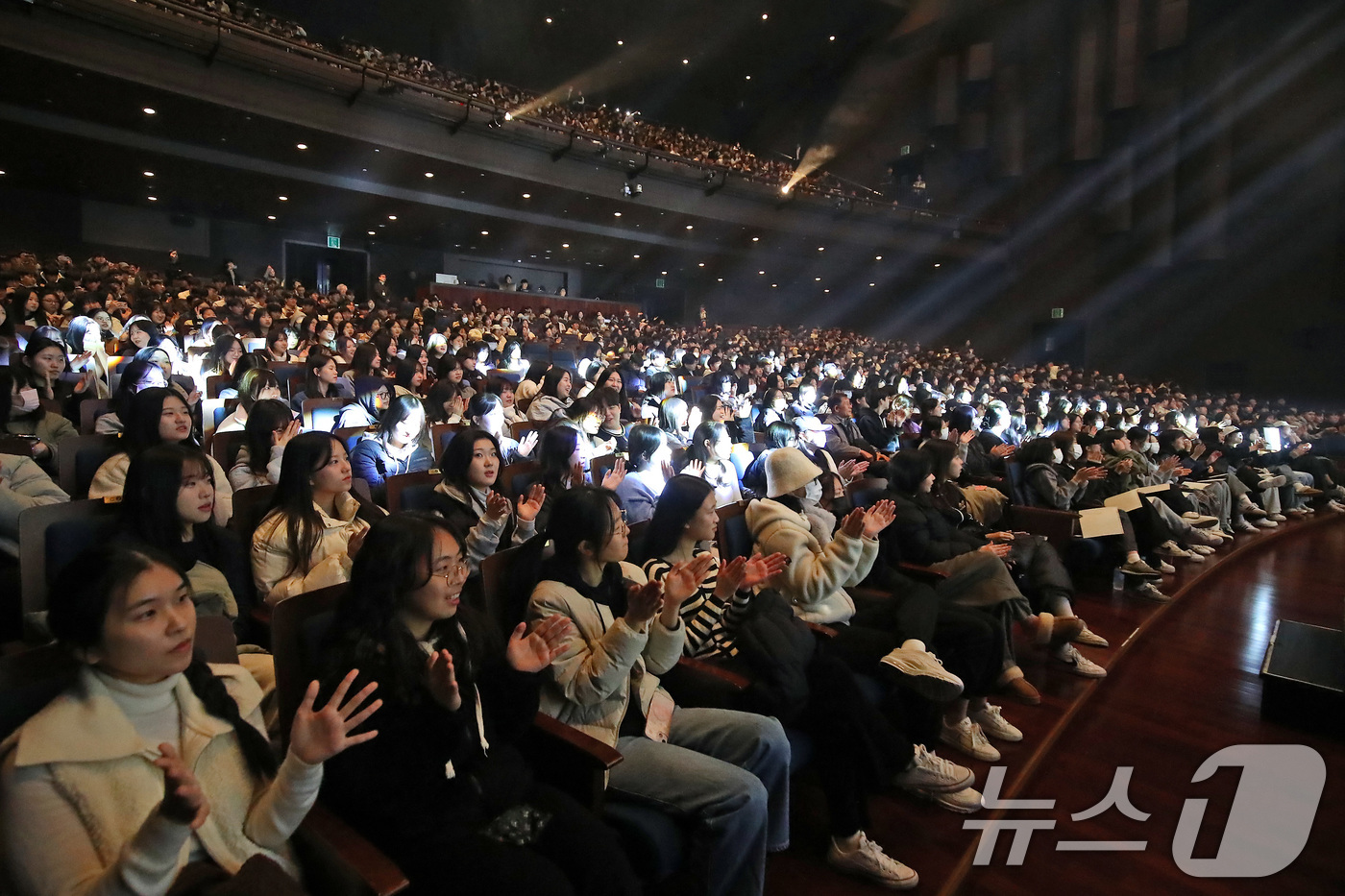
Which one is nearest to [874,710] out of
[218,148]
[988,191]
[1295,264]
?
[218,148]

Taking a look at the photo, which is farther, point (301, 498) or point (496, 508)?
point (496, 508)

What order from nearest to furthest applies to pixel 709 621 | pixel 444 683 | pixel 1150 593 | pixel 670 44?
pixel 444 683, pixel 709 621, pixel 1150 593, pixel 670 44

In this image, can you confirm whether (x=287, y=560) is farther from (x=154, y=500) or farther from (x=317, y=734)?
(x=317, y=734)

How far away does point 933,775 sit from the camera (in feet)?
6.24

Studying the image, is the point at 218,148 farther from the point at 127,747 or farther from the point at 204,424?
the point at 127,747

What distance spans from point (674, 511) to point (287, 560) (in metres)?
1.04

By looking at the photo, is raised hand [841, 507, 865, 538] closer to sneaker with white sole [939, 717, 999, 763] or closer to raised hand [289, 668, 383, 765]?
sneaker with white sole [939, 717, 999, 763]

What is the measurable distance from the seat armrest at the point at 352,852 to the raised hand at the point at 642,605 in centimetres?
57

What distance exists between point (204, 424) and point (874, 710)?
3.63m

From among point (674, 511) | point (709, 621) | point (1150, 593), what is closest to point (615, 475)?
point (674, 511)

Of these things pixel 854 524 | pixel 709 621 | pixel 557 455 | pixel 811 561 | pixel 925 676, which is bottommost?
pixel 925 676

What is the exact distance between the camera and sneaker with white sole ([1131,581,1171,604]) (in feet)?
11.9

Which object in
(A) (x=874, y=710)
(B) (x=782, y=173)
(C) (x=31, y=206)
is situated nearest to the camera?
(A) (x=874, y=710)

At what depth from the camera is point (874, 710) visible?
173 cm
